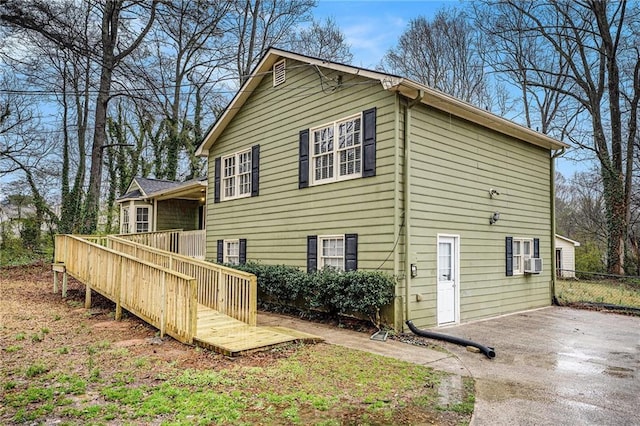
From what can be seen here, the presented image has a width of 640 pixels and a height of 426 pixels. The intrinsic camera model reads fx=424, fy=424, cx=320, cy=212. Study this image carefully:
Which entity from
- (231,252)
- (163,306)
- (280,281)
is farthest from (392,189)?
(231,252)

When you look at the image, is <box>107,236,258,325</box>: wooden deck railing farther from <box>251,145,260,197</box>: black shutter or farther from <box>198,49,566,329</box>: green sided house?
<box>251,145,260,197</box>: black shutter

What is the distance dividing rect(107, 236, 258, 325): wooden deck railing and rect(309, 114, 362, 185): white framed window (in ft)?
10.2

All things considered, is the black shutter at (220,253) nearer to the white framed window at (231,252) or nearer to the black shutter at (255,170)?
the white framed window at (231,252)

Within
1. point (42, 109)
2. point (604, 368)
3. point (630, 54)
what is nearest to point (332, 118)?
point (604, 368)

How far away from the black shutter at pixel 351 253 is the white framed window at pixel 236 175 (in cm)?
437

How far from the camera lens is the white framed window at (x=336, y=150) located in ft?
29.9

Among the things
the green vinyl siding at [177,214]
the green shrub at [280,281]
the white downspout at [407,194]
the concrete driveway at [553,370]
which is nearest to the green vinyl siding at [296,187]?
the white downspout at [407,194]

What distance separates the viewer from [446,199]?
9086 mm

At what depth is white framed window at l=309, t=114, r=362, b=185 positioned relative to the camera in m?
9.10

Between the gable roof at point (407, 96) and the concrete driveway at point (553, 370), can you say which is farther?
the gable roof at point (407, 96)

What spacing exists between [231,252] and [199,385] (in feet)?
27.5

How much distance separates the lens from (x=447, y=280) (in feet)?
29.7

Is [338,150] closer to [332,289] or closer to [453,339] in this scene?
[332,289]

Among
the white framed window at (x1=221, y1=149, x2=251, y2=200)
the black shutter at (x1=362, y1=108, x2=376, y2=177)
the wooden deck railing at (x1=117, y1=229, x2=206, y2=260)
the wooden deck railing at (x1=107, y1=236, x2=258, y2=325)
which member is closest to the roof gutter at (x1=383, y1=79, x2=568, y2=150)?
the black shutter at (x1=362, y1=108, x2=376, y2=177)
